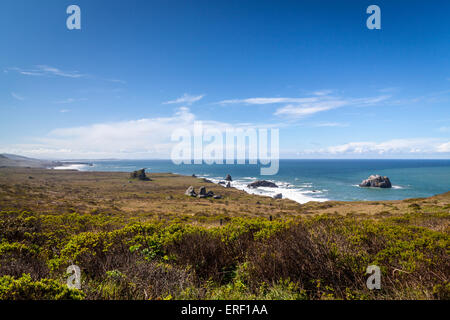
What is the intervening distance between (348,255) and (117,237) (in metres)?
6.63

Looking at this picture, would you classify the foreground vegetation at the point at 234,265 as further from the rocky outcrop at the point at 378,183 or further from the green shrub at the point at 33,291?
the rocky outcrop at the point at 378,183

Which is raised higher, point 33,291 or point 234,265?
point 33,291

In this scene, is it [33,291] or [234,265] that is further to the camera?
[234,265]

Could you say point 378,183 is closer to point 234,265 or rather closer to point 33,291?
point 234,265

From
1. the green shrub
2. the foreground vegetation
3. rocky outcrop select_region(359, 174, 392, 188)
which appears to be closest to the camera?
the green shrub

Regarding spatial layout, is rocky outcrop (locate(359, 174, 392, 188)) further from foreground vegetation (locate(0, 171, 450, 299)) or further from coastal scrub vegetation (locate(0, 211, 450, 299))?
coastal scrub vegetation (locate(0, 211, 450, 299))

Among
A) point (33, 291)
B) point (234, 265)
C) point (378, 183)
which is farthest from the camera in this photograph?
point (378, 183)

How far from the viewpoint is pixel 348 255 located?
4.58m

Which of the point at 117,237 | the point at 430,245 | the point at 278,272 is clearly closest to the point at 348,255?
the point at 278,272

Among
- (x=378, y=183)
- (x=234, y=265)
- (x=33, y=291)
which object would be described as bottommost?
(x=378, y=183)

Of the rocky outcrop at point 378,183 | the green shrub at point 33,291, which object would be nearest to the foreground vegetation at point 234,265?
the green shrub at point 33,291

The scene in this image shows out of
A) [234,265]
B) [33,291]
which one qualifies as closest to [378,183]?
[234,265]

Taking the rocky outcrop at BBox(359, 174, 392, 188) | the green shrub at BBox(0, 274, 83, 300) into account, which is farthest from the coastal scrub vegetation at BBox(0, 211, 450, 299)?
the rocky outcrop at BBox(359, 174, 392, 188)
